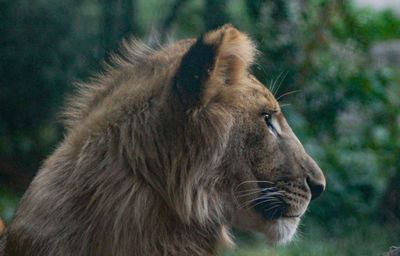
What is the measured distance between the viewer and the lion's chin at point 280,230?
8.21 feet

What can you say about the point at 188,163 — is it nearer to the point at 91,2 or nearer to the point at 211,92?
the point at 211,92

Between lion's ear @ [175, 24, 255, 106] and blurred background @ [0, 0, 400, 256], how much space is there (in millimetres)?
2429

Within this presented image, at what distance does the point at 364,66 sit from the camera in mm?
6312

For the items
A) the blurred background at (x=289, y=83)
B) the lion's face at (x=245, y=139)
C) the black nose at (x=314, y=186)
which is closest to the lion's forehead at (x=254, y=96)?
the lion's face at (x=245, y=139)

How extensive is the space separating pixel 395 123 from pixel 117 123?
483 cm

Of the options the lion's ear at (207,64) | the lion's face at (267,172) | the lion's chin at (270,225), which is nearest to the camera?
the lion's ear at (207,64)

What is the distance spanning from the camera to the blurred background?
515cm

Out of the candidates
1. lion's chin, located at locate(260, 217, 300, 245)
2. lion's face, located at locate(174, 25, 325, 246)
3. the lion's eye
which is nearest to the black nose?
lion's face, located at locate(174, 25, 325, 246)

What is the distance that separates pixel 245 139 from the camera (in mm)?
2340

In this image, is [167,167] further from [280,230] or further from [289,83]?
[289,83]

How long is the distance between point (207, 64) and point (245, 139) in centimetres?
36

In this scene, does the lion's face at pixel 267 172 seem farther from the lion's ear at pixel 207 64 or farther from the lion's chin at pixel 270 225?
the lion's ear at pixel 207 64

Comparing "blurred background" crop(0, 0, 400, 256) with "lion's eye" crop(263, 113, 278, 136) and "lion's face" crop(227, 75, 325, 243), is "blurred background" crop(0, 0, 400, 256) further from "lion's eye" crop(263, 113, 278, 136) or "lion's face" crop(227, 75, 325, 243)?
"lion's eye" crop(263, 113, 278, 136)

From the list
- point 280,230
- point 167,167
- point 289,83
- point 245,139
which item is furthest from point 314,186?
point 289,83
